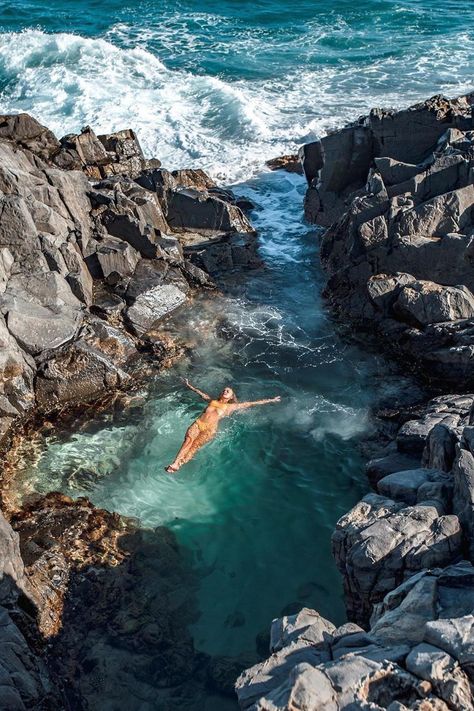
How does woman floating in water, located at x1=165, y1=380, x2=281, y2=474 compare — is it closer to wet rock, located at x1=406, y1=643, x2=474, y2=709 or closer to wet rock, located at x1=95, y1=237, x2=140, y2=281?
wet rock, located at x1=95, y1=237, x2=140, y2=281

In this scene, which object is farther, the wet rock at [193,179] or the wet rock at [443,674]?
the wet rock at [193,179]

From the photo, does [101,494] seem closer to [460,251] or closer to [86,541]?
[86,541]

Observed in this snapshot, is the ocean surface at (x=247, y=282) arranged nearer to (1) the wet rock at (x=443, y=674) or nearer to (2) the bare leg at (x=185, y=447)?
(2) the bare leg at (x=185, y=447)

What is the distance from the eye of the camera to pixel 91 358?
21.4m

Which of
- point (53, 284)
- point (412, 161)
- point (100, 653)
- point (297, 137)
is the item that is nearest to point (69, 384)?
point (53, 284)

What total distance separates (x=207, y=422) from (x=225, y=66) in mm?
36829

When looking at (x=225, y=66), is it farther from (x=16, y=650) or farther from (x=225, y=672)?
(x=16, y=650)

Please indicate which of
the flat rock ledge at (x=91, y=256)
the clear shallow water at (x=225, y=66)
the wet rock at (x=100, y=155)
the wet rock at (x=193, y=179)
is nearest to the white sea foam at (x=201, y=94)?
the clear shallow water at (x=225, y=66)

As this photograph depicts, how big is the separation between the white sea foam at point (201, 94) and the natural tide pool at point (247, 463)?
15267mm

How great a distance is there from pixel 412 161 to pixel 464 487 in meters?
18.6

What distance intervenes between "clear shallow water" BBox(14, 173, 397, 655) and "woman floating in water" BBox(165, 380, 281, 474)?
286mm

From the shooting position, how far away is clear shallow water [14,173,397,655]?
52.5 feet

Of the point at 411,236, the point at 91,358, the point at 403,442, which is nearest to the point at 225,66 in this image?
the point at 411,236

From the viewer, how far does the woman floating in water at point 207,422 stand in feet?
62.5
